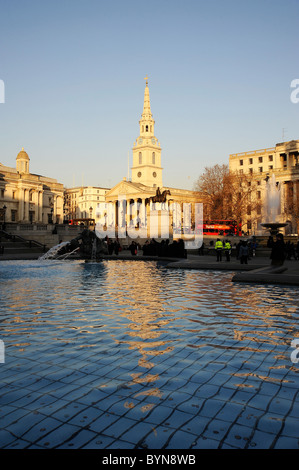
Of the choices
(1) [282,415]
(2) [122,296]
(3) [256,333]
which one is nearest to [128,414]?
(1) [282,415]

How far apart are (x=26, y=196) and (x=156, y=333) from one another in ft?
241

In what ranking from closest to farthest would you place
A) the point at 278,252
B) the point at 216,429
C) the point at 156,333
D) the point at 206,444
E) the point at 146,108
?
the point at 206,444, the point at 216,429, the point at 156,333, the point at 278,252, the point at 146,108

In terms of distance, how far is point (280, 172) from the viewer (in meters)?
67.8

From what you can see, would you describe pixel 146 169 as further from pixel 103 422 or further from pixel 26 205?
pixel 103 422

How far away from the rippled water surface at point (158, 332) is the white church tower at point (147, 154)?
9457 cm

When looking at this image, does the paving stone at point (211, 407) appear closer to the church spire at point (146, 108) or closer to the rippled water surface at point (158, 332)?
the rippled water surface at point (158, 332)

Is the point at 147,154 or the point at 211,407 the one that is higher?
the point at 147,154

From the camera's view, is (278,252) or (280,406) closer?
(280,406)

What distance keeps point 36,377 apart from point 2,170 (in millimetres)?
78192

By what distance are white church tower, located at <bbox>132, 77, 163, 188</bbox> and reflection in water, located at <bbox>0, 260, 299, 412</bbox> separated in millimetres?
94487

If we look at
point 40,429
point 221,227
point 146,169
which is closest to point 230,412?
point 40,429

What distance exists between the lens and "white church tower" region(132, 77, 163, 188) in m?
103

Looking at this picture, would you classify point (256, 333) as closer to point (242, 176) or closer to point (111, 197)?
point (242, 176)

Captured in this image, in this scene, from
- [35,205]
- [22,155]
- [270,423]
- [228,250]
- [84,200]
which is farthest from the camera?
[84,200]
